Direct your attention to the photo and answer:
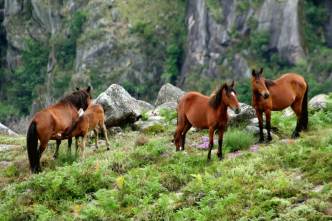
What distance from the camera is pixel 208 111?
1630cm

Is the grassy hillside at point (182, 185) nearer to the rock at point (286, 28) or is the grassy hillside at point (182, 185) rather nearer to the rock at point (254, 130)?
the rock at point (254, 130)

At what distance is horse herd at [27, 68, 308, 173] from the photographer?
1609cm

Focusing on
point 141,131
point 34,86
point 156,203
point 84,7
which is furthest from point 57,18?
point 156,203

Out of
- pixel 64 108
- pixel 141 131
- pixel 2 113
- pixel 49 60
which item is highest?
pixel 64 108

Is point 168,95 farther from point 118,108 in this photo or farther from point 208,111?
point 208,111

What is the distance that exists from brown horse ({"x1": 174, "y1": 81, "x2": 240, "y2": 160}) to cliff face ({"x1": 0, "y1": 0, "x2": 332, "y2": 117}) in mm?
103736

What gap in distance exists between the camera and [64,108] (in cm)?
1825

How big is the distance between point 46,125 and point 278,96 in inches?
246

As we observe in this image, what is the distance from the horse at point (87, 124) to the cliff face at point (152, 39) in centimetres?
10200

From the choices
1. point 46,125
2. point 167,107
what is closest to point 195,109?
point 46,125

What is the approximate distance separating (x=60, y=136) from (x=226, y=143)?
14.5ft

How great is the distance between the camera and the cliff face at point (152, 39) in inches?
4838

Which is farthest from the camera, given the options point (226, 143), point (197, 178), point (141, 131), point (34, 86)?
point (34, 86)

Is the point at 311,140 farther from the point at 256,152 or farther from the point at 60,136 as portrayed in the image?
the point at 60,136
